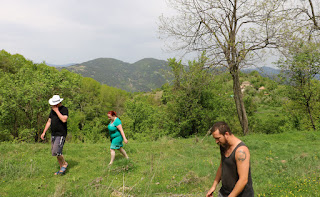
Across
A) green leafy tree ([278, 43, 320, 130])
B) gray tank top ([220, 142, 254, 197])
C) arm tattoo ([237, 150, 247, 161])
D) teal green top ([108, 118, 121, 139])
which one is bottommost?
teal green top ([108, 118, 121, 139])

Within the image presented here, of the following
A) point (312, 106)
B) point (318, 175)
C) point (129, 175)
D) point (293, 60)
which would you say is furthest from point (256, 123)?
point (129, 175)

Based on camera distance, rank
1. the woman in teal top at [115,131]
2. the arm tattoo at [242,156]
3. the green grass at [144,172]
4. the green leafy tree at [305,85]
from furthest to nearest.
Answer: the green leafy tree at [305,85]
the woman in teal top at [115,131]
the green grass at [144,172]
the arm tattoo at [242,156]

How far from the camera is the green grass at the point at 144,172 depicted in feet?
16.9

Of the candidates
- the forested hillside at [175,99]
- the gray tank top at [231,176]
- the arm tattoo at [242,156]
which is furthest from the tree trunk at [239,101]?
the arm tattoo at [242,156]

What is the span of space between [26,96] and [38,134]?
4.40 metres

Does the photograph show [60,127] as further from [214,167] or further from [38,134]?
[38,134]

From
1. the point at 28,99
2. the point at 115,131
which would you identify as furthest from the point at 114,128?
the point at 28,99

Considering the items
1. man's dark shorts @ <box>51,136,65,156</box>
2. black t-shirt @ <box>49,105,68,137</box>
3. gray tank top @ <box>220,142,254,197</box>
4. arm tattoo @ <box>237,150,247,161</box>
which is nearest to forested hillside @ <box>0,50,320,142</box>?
black t-shirt @ <box>49,105,68,137</box>

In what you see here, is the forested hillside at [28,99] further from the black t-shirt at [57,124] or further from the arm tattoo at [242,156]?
the arm tattoo at [242,156]

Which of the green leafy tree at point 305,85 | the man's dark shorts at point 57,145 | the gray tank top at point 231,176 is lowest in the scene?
the man's dark shorts at point 57,145

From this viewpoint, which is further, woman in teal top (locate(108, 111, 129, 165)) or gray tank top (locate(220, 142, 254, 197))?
woman in teal top (locate(108, 111, 129, 165))

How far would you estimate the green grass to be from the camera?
5148mm

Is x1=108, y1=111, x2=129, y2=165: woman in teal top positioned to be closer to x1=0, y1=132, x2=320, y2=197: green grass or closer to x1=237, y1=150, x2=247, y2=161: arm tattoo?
x1=0, y1=132, x2=320, y2=197: green grass

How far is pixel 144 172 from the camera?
A: 6.71 meters
